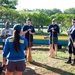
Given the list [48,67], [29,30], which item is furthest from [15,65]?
[29,30]

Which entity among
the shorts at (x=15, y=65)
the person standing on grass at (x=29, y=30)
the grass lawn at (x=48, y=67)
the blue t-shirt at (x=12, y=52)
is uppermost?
the person standing on grass at (x=29, y=30)

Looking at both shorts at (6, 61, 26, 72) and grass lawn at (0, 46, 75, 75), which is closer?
shorts at (6, 61, 26, 72)

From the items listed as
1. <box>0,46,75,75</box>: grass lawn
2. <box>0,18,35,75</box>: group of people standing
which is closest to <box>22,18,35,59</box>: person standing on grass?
<box>0,46,75,75</box>: grass lawn

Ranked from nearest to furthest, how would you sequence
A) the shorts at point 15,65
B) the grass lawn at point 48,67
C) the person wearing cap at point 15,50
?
the person wearing cap at point 15,50, the shorts at point 15,65, the grass lawn at point 48,67

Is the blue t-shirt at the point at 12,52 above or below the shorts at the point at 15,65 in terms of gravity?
above

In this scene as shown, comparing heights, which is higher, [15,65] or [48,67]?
[15,65]

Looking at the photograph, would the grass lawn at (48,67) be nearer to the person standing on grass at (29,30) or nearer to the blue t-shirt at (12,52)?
the person standing on grass at (29,30)

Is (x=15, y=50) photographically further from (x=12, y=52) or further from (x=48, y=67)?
(x=48, y=67)

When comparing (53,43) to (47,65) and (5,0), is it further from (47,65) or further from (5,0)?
(5,0)

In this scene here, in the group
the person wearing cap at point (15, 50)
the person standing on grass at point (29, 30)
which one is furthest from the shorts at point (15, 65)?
the person standing on grass at point (29, 30)

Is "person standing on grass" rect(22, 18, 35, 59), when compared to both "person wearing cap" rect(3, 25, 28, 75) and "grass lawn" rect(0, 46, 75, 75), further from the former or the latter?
"person wearing cap" rect(3, 25, 28, 75)

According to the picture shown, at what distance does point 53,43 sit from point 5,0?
43.9 meters

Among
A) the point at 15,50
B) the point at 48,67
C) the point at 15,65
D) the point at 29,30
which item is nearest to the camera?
the point at 15,50

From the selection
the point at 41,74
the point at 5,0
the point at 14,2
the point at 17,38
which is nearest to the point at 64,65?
the point at 41,74
